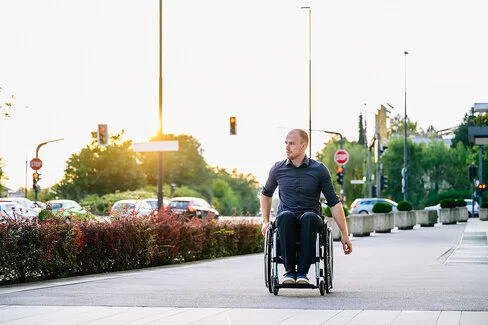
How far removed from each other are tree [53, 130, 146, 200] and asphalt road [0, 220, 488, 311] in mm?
80729

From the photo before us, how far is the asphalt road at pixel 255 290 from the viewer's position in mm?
9297

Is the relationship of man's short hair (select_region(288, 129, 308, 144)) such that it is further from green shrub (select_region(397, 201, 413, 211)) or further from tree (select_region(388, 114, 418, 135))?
tree (select_region(388, 114, 418, 135))

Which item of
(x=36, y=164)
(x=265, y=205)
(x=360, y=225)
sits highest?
(x=36, y=164)

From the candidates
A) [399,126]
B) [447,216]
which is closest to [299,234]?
[447,216]

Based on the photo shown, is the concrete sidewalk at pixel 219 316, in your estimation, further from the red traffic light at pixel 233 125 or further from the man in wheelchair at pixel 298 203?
the red traffic light at pixel 233 125

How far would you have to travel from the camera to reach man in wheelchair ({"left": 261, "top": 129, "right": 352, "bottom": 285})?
9.89 m

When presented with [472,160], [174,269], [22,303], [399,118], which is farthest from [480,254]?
[399,118]

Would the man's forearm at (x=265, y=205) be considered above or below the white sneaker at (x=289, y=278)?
above

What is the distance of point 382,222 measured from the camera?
134 ft

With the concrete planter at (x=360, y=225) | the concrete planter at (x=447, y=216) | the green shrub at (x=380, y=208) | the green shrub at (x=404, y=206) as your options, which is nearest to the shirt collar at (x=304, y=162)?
the concrete planter at (x=360, y=225)

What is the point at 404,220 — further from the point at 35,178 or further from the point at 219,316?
the point at 219,316

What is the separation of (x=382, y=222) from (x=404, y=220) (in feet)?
17.8

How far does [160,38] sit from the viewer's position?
31.5 meters

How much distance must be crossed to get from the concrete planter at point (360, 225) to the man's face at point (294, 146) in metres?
25.5
